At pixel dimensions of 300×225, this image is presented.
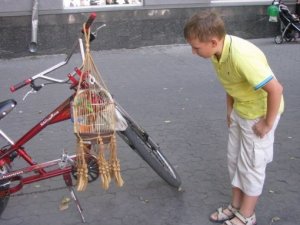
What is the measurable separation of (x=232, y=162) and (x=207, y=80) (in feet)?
13.6

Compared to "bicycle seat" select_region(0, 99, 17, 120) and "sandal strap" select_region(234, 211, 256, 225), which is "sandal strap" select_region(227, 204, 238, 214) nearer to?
"sandal strap" select_region(234, 211, 256, 225)

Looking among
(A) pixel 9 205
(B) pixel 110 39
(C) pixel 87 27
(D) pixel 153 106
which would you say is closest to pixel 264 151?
(C) pixel 87 27

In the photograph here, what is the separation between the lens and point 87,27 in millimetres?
3064

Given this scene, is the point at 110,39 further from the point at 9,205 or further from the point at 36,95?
the point at 9,205

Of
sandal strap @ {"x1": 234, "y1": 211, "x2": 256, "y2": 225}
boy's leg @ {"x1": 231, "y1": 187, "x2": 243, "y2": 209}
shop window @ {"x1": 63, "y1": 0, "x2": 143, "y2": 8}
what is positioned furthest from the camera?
shop window @ {"x1": 63, "y1": 0, "x2": 143, "y2": 8}

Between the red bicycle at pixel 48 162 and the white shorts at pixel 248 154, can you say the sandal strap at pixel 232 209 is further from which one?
the red bicycle at pixel 48 162

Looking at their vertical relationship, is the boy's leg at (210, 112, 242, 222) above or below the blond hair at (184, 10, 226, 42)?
below

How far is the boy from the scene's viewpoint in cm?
280

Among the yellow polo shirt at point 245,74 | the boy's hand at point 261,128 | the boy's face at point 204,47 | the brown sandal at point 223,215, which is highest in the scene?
the boy's face at point 204,47

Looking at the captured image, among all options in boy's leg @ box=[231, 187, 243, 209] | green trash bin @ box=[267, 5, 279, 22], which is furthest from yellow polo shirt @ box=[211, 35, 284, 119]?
green trash bin @ box=[267, 5, 279, 22]

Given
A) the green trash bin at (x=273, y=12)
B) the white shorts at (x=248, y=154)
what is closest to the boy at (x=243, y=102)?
the white shorts at (x=248, y=154)

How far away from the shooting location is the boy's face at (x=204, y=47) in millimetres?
2842

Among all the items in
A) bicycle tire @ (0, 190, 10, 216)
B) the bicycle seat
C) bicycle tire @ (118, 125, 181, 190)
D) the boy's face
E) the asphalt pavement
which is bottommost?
the asphalt pavement

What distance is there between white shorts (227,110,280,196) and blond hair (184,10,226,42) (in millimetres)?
682
